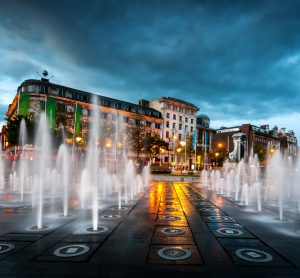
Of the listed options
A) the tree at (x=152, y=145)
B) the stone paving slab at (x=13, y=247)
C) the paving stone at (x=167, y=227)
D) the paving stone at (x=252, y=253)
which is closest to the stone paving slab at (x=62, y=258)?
the stone paving slab at (x=13, y=247)

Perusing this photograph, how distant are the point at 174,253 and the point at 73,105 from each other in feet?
200

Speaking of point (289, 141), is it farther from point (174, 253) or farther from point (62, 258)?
point (62, 258)

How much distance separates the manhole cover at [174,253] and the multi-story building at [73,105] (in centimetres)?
3891

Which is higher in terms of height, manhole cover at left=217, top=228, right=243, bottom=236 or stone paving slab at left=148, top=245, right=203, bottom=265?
stone paving slab at left=148, top=245, right=203, bottom=265

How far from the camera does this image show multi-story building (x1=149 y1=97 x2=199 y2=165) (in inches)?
3302

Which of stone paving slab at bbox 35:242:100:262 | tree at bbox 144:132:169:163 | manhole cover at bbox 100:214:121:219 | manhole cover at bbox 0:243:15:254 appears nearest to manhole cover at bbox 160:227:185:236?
stone paving slab at bbox 35:242:100:262

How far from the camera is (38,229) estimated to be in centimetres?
852

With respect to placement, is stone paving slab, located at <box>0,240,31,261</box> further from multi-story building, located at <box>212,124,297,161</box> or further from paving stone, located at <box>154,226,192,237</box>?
multi-story building, located at <box>212,124,297,161</box>

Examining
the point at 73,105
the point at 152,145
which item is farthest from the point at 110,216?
the point at 73,105

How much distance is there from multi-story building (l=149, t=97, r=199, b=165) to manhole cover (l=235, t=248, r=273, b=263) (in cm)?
7403

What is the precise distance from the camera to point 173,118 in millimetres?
86438

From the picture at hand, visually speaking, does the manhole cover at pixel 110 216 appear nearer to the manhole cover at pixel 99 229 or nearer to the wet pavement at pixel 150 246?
the wet pavement at pixel 150 246


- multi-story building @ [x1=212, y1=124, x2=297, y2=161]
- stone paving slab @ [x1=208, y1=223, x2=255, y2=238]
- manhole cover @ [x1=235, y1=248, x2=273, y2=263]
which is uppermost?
multi-story building @ [x1=212, y1=124, x2=297, y2=161]

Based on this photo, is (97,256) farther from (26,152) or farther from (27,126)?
(26,152)
